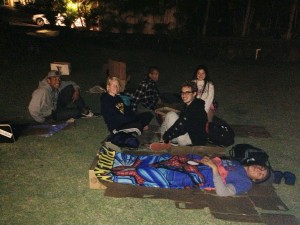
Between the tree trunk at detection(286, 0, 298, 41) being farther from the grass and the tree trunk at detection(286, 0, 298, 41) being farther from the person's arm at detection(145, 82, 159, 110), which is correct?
the person's arm at detection(145, 82, 159, 110)

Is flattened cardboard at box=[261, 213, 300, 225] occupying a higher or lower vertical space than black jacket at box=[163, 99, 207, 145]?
lower

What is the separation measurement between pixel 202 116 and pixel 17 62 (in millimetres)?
10385

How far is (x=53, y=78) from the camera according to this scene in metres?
6.24

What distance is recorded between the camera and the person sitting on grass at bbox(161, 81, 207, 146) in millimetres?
4969

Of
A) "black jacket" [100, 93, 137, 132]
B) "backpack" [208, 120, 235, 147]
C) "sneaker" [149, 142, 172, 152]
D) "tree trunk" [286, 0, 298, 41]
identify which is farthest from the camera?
"tree trunk" [286, 0, 298, 41]

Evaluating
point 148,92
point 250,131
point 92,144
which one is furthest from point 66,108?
point 250,131

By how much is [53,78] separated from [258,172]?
450 centimetres

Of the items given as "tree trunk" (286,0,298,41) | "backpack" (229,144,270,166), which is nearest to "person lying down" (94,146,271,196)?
"backpack" (229,144,270,166)

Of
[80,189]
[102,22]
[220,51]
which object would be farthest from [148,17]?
[80,189]

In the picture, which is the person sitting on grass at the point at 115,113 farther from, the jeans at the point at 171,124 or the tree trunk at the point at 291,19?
the tree trunk at the point at 291,19

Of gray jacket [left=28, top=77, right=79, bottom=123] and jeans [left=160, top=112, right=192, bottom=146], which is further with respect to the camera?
gray jacket [left=28, top=77, right=79, bottom=123]

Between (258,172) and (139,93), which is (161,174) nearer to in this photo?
(258,172)

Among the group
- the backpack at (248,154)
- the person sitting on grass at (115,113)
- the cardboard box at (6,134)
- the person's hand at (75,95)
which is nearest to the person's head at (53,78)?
the person's hand at (75,95)

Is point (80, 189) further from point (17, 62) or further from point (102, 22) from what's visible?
point (102, 22)
